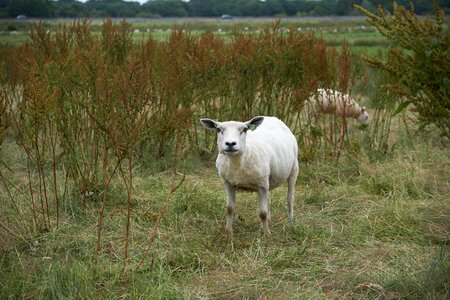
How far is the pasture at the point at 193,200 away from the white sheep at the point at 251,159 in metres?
0.36

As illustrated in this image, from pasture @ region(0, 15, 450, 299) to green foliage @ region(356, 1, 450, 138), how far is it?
1.40 meters

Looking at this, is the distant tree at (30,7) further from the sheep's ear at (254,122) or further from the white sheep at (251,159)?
the sheep's ear at (254,122)

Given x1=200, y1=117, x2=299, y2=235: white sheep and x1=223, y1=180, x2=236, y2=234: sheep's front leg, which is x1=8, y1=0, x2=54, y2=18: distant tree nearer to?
x1=200, y1=117, x2=299, y2=235: white sheep

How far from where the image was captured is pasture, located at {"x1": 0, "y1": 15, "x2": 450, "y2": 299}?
15.2 ft

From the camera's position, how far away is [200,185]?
735 centimetres

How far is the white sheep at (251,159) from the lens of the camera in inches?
215

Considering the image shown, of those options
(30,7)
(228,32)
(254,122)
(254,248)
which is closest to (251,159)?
(254,122)

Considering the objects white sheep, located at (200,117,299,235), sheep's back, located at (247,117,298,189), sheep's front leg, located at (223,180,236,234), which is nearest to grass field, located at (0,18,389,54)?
sheep's back, located at (247,117,298,189)

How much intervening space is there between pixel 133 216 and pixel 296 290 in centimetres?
227

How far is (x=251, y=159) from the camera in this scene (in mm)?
5688

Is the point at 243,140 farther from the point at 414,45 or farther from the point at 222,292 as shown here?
the point at 414,45

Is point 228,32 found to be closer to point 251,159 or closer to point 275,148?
point 275,148

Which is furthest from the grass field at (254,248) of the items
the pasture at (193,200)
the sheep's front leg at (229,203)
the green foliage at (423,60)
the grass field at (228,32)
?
the grass field at (228,32)

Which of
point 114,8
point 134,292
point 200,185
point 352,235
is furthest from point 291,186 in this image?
point 114,8
